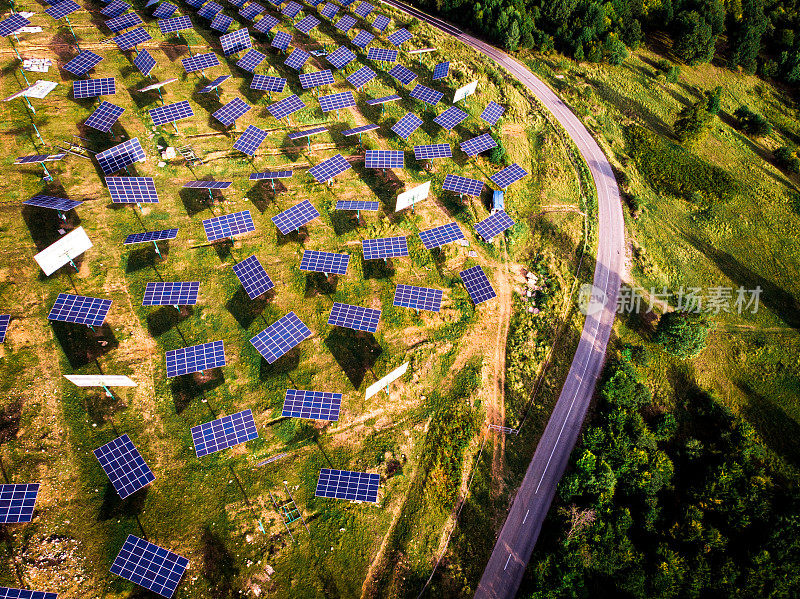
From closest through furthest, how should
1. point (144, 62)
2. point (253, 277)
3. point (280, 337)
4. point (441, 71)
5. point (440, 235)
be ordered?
point (280, 337) → point (253, 277) → point (440, 235) → point (144, 62) → point (441, 71)

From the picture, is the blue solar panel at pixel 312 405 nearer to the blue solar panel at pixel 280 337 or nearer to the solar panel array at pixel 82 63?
the blue solar panel at pixel 280 337

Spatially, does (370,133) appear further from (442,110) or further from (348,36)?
(348,36)

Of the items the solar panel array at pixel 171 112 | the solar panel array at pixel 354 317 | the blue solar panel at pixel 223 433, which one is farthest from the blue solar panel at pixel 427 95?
the blue solar panel at pixel 223 433

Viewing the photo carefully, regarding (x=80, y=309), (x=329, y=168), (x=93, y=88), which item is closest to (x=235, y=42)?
(x=93, y=88)

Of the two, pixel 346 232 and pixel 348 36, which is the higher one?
pixel 348 36

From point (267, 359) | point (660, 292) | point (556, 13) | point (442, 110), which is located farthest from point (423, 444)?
point (556, 13)

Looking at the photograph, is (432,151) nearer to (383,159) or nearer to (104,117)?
(383,159)
